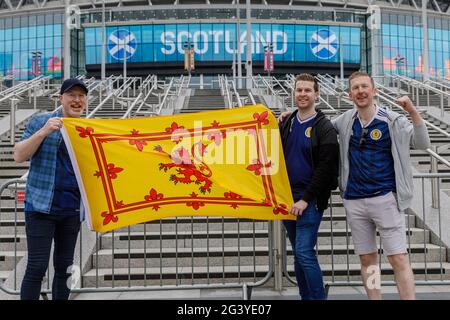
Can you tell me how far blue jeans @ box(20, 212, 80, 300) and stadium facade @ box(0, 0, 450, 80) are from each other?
4975 cm

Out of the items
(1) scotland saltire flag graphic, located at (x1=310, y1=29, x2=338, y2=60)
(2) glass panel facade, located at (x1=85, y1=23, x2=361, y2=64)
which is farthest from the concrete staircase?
(1) scotland saltire flag graphic, located at (x1=310, y1=29, x2=338, y2=60)

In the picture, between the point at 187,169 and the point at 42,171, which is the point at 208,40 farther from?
the point at 42,171

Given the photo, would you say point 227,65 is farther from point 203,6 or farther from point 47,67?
point 47,67

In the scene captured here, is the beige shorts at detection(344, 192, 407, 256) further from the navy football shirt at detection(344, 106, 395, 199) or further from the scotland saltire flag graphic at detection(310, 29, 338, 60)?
the scotland saltire flag graphic at detection(310, 29, 338, 60)

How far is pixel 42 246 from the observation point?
3.93 metres

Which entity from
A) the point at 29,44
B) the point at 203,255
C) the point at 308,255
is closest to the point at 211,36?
the point at 29,44

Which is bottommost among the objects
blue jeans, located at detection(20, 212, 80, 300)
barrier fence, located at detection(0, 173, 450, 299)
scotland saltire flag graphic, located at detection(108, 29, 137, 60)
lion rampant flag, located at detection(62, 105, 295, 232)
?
barrier fence, located at detection(0, 173, 450, 299)

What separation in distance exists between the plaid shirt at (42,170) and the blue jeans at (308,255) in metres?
2.29

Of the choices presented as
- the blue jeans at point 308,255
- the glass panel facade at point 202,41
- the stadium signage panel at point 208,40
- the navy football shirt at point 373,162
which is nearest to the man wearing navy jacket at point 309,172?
the blue jeans at point 308,255

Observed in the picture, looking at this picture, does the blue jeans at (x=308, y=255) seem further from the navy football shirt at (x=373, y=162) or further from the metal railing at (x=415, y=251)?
the metal railing at (x=415, y=251)

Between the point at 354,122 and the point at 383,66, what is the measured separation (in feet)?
199

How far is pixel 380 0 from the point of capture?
6438 cm

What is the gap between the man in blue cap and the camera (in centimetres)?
390

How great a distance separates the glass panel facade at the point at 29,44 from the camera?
59.1 m
